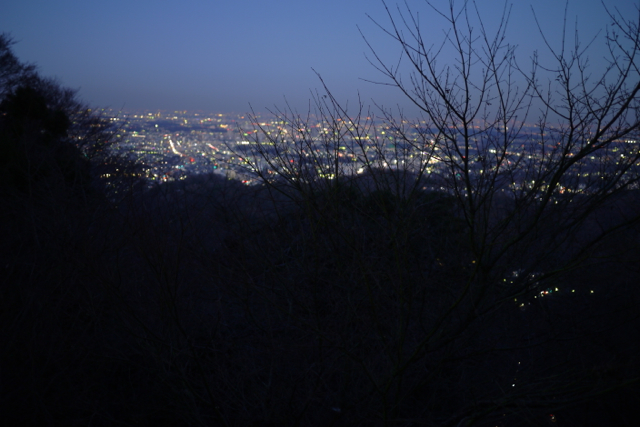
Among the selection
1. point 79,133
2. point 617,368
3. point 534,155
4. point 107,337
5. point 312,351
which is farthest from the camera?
point 79,133

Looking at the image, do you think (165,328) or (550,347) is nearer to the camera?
(165,328)

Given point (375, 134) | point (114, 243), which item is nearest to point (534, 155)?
point (375, 134)

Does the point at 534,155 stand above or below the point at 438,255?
above

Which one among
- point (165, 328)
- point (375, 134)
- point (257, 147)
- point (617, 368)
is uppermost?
point (375, 134)

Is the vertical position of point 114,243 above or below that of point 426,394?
above

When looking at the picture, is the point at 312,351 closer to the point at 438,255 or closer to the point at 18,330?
the point at 438,255

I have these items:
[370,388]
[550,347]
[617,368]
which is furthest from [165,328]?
[550,347]

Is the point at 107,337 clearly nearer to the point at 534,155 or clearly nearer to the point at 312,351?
the point at 312,351

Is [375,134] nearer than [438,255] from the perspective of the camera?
Yes

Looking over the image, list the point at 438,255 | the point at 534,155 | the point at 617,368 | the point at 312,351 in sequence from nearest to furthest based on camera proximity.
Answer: the point at 617,368, the point at 534,155, the point at 312,351, the point at 438,255
